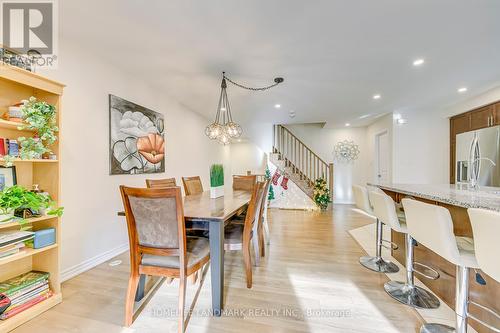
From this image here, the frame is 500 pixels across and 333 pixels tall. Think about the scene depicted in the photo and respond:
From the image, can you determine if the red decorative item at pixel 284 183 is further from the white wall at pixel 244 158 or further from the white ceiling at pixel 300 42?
the white ceiling at pixel 300 42

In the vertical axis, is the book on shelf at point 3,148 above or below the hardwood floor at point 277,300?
above

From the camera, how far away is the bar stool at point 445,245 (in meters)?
1.24

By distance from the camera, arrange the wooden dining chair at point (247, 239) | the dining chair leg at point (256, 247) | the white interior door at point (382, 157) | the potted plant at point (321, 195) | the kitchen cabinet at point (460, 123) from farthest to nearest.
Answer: the potted plant at point (321, 195), the white interior door at point (382, 157), the kitchen cabinet at point (460, 123), the dining chair leg at point (256, 247), the wooden dining chair at point (247, 239)

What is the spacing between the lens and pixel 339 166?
6984mm

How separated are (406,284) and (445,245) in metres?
0.96

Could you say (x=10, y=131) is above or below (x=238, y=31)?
below

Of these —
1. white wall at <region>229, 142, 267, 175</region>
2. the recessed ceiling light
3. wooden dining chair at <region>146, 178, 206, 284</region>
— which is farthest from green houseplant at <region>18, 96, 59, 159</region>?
white wall at <region>229, 142, 267, 175</region>

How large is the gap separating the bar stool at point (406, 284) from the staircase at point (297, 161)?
4.08 metres

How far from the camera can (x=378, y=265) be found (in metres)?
2.47

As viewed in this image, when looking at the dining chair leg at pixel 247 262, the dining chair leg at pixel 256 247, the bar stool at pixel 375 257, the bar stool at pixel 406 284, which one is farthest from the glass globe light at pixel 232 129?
the bar stool at pixel 406 284

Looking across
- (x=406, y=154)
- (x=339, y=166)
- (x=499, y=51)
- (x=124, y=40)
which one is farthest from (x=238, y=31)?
(x=339, y=166)

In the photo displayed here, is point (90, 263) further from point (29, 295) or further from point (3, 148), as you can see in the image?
point (3, 148)

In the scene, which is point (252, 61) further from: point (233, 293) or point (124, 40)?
point (233, 293)

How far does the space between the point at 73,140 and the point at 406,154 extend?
599cm
